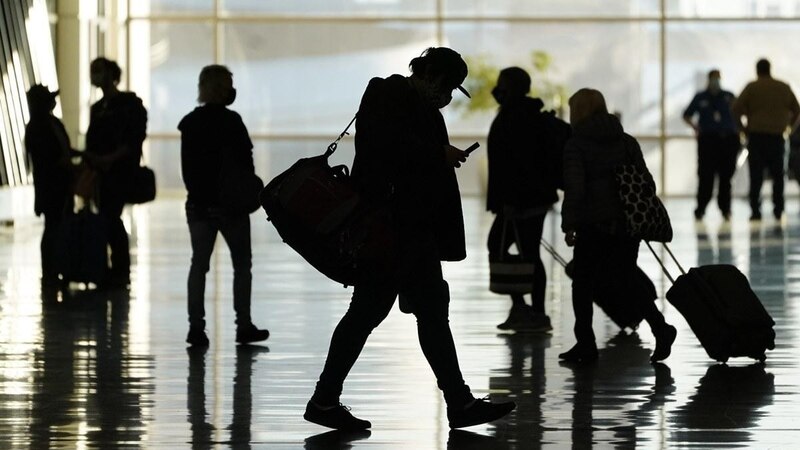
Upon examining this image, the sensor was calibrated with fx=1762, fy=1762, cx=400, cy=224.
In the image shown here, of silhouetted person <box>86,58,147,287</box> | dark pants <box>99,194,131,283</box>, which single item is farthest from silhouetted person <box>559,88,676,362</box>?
dark pants <box>99,194,131,283</box>

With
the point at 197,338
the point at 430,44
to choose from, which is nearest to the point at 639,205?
the point at 197,338

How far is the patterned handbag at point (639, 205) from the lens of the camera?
24.9ft

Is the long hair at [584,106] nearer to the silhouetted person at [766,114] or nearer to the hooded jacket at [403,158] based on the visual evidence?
the hooded jacket at [403,158]

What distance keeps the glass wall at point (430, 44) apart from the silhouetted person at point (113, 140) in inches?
603

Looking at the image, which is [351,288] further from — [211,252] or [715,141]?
[715,141]

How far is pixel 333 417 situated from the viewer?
601cm

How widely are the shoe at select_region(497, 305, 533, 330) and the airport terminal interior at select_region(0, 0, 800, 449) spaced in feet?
0.24

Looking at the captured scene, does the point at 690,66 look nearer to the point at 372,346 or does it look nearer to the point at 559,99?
the point at 559,99

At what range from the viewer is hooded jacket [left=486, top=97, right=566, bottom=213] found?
879 centimetres

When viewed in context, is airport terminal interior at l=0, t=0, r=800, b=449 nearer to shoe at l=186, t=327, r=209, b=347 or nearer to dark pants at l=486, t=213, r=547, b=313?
shoe at l=186, t=327, r=209, b=347

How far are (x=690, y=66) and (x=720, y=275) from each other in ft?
63.8

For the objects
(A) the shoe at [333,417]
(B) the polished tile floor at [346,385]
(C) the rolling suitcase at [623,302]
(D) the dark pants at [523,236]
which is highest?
(D) the dark pants at [523,236]

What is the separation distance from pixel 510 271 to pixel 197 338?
5.41ft

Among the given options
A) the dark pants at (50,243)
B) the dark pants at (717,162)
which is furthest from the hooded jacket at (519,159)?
the dark pants at (717,162)
